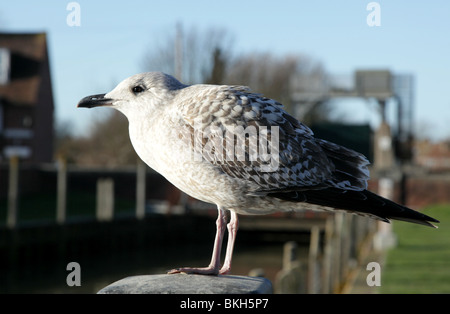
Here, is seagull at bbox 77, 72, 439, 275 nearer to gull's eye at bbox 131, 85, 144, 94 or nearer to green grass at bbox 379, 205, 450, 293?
gull's eye at bbox 131, 85, 144, 94

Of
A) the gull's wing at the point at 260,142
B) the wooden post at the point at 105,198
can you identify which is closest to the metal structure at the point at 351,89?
the wooden post at the point at 105,198

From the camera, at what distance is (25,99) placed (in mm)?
36688

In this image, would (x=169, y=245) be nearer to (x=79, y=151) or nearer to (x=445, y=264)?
(x=445, y=264)

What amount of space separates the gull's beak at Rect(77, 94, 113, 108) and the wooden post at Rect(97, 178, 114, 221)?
22083 mm

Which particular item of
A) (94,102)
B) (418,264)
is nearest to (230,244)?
(94,102)

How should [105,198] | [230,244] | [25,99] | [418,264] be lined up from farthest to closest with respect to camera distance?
[25,99] → [105,198] → [418,264] → [230,244]

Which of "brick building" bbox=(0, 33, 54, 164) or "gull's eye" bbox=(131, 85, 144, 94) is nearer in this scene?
"gull's eye" bbox=(131, 85, 144, 94)

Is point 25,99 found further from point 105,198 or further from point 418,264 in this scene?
point 418,264

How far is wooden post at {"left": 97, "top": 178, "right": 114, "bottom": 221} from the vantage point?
987 inches

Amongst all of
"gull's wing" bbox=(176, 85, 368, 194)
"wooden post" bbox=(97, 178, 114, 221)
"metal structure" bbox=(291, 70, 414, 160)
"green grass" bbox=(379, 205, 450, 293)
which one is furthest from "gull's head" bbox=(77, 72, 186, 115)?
"metal structure" bbox=(291, 70, 414, 160)

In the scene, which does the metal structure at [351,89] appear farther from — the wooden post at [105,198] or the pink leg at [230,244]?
the pink leg at [230,244]

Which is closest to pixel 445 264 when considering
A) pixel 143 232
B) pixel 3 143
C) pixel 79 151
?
pixel 143 232

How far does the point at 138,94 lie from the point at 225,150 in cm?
56
